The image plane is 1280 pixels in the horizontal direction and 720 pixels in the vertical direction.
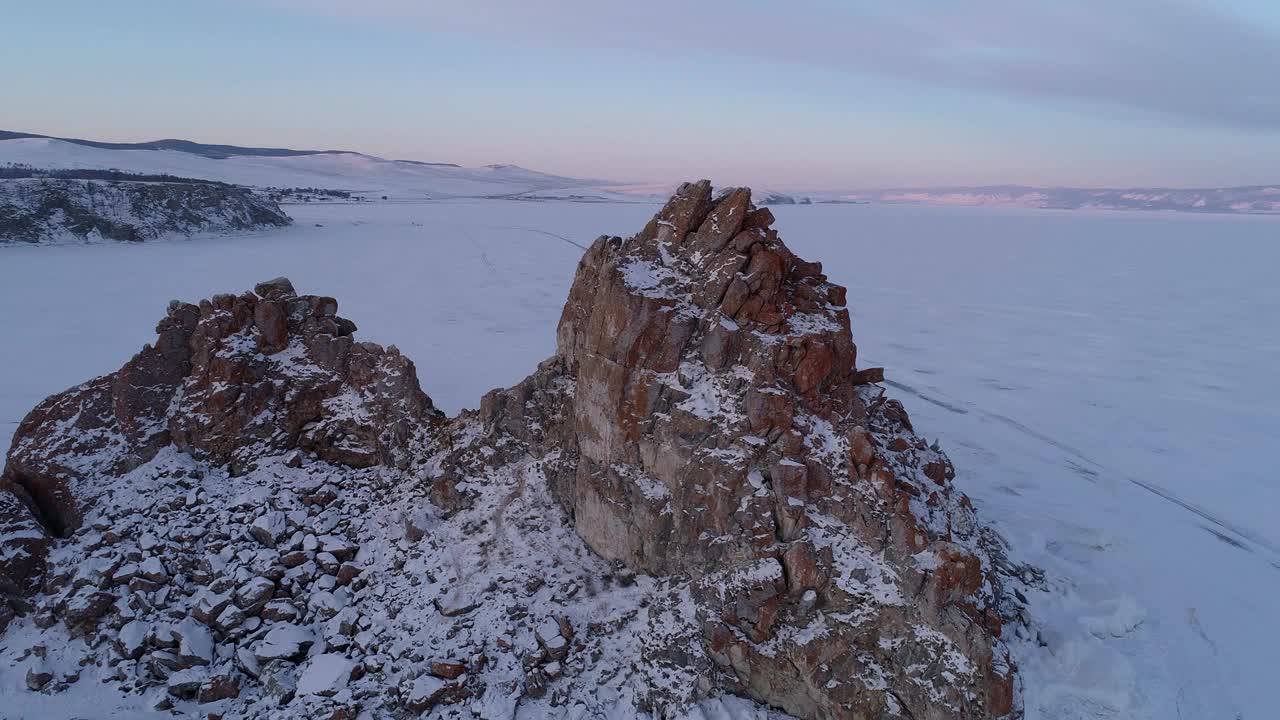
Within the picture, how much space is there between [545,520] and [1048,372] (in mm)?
20419

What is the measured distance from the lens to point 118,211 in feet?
153

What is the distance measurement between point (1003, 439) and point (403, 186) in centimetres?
14070

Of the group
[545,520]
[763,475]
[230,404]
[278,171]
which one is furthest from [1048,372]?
[278,171]

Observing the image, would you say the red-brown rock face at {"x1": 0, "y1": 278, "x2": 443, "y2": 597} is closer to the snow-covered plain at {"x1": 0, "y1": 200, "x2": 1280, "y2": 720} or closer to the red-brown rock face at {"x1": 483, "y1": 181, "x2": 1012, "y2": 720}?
the red-brown rock face at {"x1": 483, "y1": 181, "x2": 1012, "y2": 720}

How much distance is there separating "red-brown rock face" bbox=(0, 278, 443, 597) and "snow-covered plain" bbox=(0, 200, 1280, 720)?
11.1 ft

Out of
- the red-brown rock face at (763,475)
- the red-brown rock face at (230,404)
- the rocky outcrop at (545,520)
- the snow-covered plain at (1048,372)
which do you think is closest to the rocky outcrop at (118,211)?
the snow-covered plain at (1048,372)

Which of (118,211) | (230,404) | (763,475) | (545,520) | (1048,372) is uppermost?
(118,211)

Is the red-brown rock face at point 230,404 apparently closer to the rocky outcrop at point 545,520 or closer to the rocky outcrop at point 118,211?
the rocky outcrop at point 545,520

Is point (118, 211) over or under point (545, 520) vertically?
over

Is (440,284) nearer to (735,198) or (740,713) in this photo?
(735,198)

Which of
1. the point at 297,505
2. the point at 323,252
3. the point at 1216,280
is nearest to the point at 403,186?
the point at 323,252

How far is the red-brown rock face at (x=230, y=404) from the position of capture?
9867 mm

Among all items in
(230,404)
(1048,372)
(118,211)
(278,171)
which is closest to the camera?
(230,404)

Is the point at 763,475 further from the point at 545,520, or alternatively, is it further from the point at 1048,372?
the point at 1048,372
